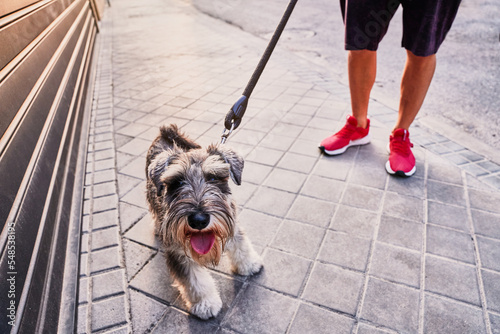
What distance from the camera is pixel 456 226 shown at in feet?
9.25

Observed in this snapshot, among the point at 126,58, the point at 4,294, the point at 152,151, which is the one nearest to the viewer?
the point at 4,294

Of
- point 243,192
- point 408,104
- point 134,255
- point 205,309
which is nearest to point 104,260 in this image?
point 134,255

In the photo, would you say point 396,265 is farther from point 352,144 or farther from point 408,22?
point 408,22

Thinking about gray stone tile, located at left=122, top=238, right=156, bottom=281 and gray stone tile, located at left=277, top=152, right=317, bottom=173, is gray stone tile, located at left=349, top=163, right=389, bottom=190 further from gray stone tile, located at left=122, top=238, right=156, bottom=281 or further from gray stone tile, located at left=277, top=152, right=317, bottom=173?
gray stone tile, located at left=122, top=238, right=156, bottom=281

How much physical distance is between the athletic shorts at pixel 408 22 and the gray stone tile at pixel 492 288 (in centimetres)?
209

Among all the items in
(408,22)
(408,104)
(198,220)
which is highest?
(408,22)

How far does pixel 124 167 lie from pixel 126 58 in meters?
5.77

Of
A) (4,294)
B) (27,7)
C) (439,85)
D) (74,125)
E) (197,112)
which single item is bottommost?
(439,85)

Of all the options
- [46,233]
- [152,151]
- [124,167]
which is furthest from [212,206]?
[124,167]

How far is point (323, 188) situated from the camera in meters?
3.43

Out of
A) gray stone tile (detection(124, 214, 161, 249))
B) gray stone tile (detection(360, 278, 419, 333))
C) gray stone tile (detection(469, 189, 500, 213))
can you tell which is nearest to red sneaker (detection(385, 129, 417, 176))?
gray stone tile (detection(469, 189, 500, 213))

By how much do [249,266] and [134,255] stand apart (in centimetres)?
108

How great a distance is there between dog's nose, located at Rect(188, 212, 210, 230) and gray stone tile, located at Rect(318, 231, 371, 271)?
1249 mm

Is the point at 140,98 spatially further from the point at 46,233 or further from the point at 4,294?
the point at 4,294
